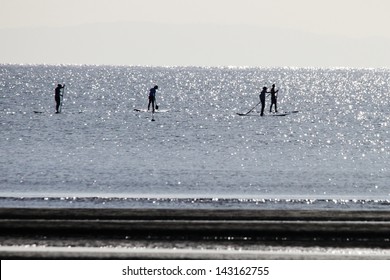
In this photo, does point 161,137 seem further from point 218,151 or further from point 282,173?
point 282,173

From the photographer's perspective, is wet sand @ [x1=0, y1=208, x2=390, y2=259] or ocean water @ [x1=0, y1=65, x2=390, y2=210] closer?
wet sand @ [x1=0, y1=208, x2=390, y2=259]

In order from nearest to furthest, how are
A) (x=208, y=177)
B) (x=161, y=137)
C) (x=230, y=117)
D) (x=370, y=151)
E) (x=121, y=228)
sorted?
(x=121, y=228) → (x=208, y=177) → (x=370, y=151) → (x=161, y=137) → (x=230, y=117)

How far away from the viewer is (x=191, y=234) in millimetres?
17078

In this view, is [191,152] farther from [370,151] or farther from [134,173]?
[134,173]

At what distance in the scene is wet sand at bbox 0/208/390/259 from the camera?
1546 cm

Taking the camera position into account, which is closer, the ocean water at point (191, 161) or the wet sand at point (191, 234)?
Result: the wet sand at point (191, 234)

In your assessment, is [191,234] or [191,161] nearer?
[191,234]

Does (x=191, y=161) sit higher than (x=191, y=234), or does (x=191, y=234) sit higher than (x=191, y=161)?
(x=191, y=161)

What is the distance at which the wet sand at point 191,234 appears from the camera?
609 inches

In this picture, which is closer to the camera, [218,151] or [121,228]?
[121,228]

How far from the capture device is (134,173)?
40906mm
